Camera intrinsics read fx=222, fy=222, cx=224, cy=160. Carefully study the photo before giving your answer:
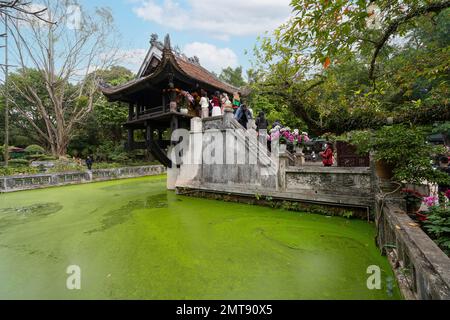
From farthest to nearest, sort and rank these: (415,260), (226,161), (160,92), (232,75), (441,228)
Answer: (232,75), (160,92), (226,161), (441,228), (415,260)

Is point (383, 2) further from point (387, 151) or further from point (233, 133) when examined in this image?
point (233, 133)

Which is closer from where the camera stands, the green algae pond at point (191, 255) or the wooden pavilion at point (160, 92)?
the green algae pond at point (191, 255)

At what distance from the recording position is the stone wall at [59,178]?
28.4 ft

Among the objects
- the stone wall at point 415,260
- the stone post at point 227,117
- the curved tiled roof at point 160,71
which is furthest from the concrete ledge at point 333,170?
the curved tiled roof at point 160,71

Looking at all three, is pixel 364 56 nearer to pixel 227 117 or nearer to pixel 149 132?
pixel 227 117

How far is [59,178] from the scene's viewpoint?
10.0 metres

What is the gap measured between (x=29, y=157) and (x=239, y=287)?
1881 cm

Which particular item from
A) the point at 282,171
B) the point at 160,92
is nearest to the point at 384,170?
the point at 282,171

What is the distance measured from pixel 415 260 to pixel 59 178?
12.2 m

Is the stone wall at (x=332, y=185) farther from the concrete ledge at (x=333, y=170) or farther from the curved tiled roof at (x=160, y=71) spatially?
the curved tiled roof at (x=160, y=71)

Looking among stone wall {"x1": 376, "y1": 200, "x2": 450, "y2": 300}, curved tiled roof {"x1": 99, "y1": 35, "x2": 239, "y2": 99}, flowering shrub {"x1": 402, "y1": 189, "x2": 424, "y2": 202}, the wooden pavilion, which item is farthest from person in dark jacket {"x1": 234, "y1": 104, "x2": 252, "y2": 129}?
stone wall {"x1": 376, "y1": 200, "x2": 450, "y2": 300}

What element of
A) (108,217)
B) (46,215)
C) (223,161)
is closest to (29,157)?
(46,215)

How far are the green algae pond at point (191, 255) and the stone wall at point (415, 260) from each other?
19 centimetres

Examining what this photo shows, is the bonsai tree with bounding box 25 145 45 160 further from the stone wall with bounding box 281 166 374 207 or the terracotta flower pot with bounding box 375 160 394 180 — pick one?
the terracotta flower pot with bounding box 375 160 394 180
